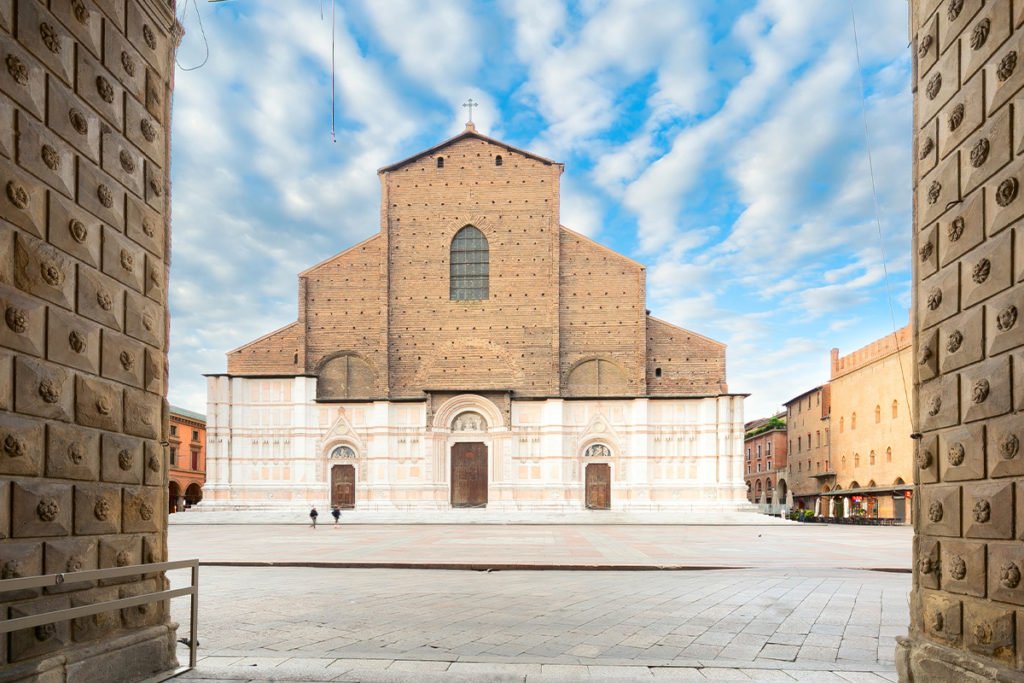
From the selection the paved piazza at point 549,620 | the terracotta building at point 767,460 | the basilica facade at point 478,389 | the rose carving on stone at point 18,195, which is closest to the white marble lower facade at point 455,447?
the basilica facade at point 478,389

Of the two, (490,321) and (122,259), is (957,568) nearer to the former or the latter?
(122,259)

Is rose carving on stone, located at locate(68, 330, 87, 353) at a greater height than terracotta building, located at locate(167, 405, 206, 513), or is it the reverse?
rose carving on stone, located at locate(68, 330, 87, 353)

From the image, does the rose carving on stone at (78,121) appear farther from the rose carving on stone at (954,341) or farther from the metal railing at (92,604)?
the rose carving on stone at (954,341)

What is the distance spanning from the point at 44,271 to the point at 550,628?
5.47 meters

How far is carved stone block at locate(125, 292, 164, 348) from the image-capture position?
5621mm

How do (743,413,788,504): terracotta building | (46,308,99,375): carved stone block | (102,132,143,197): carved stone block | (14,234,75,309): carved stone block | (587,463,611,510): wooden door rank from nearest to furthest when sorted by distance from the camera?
(14,234,75,309): carved stone block, (46,308,99,375): carved stone block, (102,132,143,197): carved stone block, (587,463,611,510): wooden door, (743,413,788,504): terracotta building

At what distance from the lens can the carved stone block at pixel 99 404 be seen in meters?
4.96

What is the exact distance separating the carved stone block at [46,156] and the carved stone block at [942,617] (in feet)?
20.5

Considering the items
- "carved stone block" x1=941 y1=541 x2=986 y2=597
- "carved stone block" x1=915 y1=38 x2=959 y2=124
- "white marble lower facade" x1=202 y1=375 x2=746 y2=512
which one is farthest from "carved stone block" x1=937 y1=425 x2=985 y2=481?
"white marble lower facade" x1=202 y1=375 x2=746 y2=512

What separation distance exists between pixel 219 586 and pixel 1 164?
8.43 m

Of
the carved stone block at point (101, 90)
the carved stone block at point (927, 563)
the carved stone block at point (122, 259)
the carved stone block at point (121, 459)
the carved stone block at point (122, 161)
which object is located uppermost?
the carved stone block at point (101, 90)

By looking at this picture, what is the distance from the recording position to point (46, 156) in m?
4.70

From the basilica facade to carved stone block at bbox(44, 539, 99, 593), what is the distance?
102ft

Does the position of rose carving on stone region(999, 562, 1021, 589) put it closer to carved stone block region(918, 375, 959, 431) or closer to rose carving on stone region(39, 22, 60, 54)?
carved stone block region(918, 375, 959, 431)
